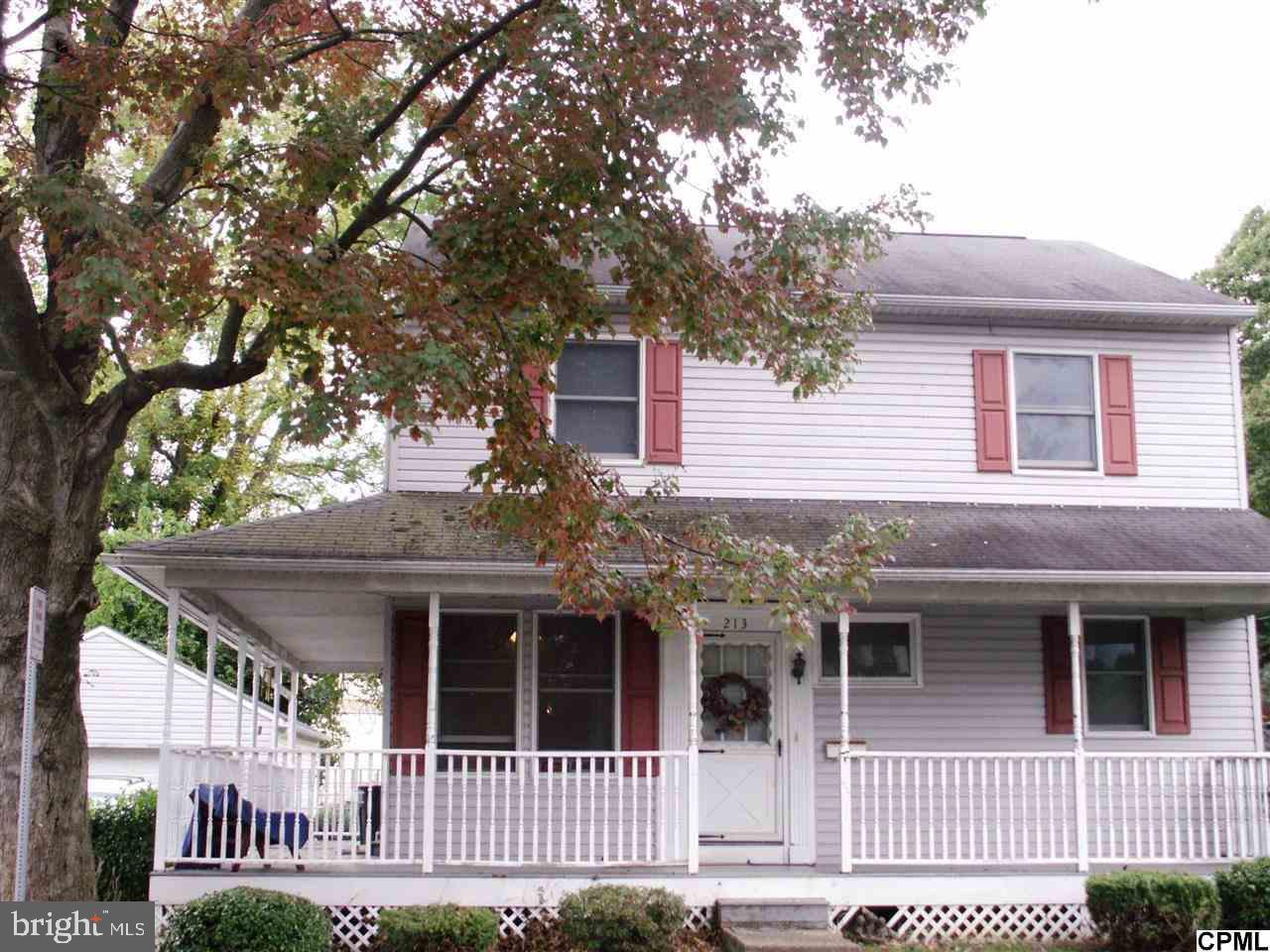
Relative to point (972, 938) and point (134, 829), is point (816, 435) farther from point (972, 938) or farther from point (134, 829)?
point (134, 829)

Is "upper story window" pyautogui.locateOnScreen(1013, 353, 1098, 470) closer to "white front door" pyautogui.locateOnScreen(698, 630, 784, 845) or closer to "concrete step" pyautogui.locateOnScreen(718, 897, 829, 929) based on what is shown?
"white front door" pyautogui.locateOnScreen(698, 630, 784, 845)

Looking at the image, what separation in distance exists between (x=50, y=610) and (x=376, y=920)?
3.79 metres

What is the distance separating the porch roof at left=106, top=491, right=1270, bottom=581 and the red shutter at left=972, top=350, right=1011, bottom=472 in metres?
0.51

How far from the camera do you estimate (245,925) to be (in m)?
10.1

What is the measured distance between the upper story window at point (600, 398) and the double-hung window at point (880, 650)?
2.75 metres

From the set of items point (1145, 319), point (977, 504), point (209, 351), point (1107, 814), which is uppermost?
point (209, 351)

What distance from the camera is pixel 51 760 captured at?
9.44 metres

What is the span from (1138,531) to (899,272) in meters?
3.87

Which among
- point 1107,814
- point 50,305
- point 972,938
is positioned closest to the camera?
point 50,305

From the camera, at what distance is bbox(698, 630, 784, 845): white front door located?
13.0 meters

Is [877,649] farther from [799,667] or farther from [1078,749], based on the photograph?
[1078,749]

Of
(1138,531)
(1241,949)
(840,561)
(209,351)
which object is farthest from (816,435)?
(209,351)

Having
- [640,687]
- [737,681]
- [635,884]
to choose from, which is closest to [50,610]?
[635,884]

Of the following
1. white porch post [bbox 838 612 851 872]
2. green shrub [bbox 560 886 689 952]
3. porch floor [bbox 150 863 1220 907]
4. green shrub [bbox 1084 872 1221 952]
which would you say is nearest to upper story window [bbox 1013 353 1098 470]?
white porch post [bbox 838 612 851 872]
